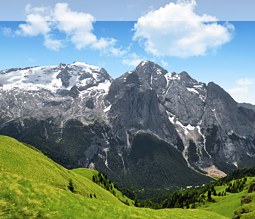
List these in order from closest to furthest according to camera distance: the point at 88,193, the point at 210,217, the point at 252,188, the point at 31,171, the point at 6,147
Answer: the point at 210,217
the point at 31,171
the point at 6,147
the point at 88,193
the point at 252,188

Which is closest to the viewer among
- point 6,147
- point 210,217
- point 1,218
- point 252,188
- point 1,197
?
point 1,218

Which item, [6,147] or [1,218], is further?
[6,147]

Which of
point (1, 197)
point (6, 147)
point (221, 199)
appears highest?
point (6, 147)

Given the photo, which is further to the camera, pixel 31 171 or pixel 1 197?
pixel 31 171

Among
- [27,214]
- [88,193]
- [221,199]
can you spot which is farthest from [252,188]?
[27,214]

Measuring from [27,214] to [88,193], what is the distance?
66.1 m

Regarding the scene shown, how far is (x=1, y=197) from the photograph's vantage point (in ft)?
145

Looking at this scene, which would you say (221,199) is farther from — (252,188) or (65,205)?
(65,205)

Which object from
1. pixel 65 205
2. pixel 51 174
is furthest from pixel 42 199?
pixel 51 174

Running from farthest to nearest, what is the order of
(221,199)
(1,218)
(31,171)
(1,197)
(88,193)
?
(221,199), (88,193), (31,171), (1,197), (1,218)

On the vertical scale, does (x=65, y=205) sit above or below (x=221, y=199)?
above

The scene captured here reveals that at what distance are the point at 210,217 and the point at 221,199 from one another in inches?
5309

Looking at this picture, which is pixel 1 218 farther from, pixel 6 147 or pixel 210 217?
pixel 6 147

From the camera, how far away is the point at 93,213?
46188mm
